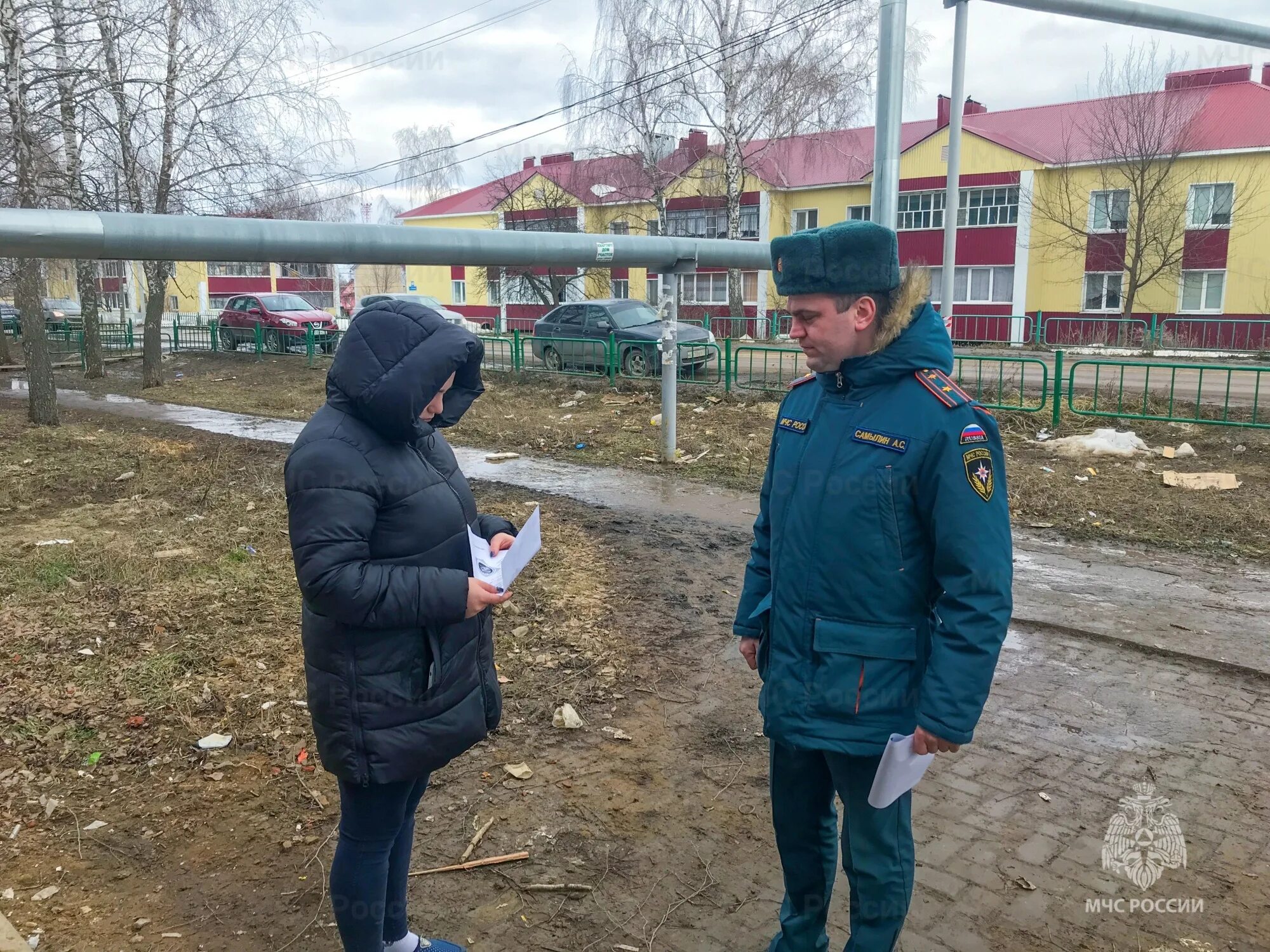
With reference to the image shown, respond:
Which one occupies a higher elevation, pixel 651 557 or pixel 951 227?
pixel 951 227

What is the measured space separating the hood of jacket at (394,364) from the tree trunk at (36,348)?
40.3 ft

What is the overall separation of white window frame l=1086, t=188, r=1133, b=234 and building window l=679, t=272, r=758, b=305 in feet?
39.4

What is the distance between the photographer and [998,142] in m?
32.7

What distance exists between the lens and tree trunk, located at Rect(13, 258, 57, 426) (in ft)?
40.4

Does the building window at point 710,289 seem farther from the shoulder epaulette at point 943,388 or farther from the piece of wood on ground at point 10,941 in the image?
the piece of wood on ground at point 10,941

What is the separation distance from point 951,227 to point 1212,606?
5.24 metres

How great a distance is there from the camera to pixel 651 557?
6.66 m

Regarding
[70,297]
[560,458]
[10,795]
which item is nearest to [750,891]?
[10,795]

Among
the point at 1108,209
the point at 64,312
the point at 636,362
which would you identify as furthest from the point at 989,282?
the point at 64,312

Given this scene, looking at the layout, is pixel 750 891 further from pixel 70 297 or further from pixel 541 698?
pixel 70 297

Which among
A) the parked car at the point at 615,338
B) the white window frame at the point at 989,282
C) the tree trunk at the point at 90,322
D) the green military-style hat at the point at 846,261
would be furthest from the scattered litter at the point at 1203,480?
the white window frame at the point at 989,282

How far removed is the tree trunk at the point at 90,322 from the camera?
18.3 m

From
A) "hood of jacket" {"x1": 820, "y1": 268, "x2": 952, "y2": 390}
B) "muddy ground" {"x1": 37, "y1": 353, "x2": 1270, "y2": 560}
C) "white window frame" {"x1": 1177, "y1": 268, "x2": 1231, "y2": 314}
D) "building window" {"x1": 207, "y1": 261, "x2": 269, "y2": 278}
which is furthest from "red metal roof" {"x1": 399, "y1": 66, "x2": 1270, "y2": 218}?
"hood of jacket" {"x1": 820, "y1": 268, "x2": 952, "y2": 390}

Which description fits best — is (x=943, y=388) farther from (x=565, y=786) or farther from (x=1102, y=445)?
(x=1102, y=445)
